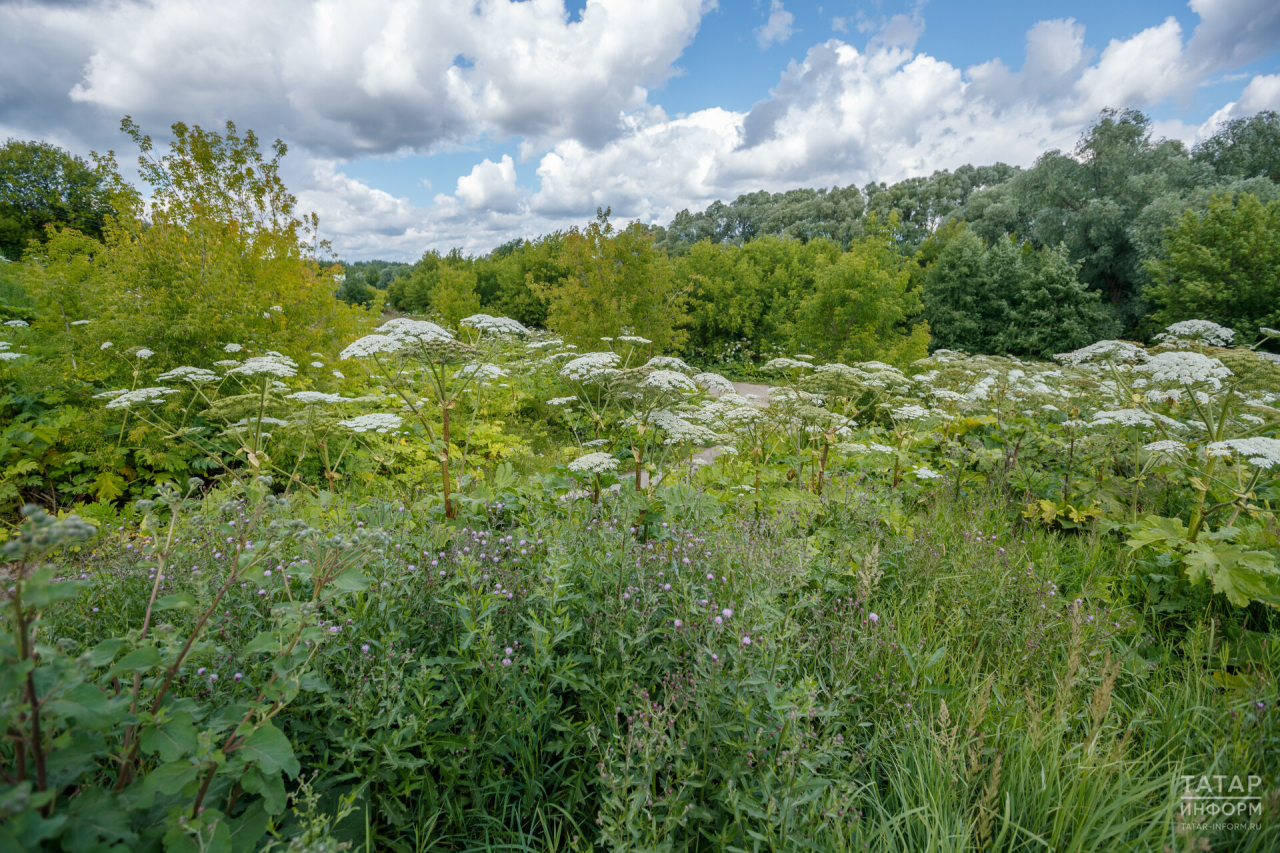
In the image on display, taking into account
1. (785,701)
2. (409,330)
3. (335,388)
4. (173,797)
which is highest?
(409,330)

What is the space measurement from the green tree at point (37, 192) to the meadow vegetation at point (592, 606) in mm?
33289

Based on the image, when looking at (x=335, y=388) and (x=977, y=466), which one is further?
(x=335, y=388)

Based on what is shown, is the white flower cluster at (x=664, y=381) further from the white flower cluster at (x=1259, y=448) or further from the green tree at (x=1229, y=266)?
the green tree at (x=1229, y=266)

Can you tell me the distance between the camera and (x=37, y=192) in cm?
2953

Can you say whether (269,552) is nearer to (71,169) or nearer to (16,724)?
(16,724)

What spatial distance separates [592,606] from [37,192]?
1852 inches

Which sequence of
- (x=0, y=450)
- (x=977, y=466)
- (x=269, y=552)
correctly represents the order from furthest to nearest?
(x=977, y=466) → (x=0, y=450) → (x=269, y=552)

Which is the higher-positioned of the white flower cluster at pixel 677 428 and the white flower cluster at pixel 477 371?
the white flower cluster at pixel 477 371

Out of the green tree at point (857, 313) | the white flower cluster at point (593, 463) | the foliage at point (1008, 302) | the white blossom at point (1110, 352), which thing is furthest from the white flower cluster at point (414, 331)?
the foliage at point (1008, 302)

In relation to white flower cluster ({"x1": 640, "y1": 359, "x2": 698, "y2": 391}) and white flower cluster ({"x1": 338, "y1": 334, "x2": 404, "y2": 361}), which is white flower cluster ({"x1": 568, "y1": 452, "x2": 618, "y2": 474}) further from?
white flower cluster ({"x1": 338, "y1": 334, "x2": 404, "y2": 361})

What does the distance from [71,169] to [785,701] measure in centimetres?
4934

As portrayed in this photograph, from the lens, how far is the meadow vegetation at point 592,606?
1.36 m

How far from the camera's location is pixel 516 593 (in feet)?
7.64

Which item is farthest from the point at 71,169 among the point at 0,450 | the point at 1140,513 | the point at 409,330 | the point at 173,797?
the point at 1140,513
